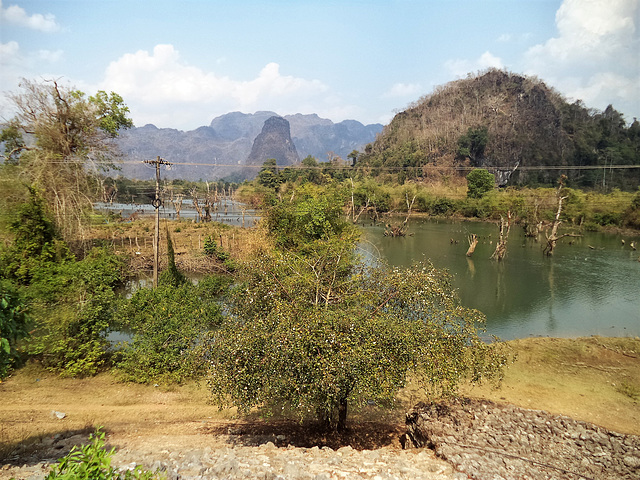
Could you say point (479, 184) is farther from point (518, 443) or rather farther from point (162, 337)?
point (162, 337)

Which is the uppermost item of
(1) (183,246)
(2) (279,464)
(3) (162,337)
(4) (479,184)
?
(4) (479,184)

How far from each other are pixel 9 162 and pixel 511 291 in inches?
1267

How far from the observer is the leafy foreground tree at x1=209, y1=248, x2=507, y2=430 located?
6355mm

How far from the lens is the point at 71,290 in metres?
13.3

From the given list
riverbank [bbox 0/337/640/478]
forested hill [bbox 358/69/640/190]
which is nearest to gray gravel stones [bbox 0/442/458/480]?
riverbank [bbox 0/337/640/478]

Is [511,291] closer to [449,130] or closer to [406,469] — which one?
[406,469]

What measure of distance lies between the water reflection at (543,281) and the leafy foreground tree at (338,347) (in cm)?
1078

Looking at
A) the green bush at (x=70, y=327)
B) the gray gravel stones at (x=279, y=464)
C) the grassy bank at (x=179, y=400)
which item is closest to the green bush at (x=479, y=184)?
the grassy bank at (x=179, y=400)

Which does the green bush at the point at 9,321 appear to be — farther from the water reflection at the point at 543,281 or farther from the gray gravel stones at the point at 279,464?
the water reflection at the point at 543,281

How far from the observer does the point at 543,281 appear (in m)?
25.4

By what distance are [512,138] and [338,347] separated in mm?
101560

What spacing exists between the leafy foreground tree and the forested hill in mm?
66568

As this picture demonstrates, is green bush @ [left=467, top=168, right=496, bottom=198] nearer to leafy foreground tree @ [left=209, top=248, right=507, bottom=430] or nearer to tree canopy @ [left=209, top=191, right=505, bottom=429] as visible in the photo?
tree canopy @ [left=209, top=191, right=505, bottom=429]

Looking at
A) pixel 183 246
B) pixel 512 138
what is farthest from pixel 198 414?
pixel 512 138
